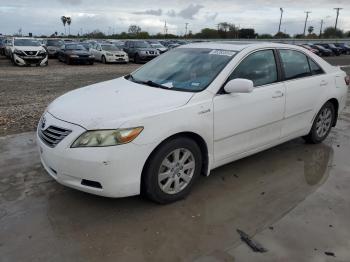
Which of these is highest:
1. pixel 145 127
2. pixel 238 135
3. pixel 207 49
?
pixel 207 49

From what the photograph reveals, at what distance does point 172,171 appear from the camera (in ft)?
12.4

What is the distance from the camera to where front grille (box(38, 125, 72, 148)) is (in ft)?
11.5

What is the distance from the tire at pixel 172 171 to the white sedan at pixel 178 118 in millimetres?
10

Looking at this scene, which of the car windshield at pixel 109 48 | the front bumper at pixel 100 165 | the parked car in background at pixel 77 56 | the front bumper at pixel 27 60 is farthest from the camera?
the car windshield at pixel 109 48

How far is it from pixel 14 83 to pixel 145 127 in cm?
1164

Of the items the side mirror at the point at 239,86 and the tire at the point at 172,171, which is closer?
the tire at the point at 172,171

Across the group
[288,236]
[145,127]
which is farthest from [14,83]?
[288,236]

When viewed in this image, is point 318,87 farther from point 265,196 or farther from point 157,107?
point 157,107

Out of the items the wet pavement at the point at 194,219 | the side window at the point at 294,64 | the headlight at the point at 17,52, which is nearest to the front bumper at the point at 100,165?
the wet pavement at the point at 194,219

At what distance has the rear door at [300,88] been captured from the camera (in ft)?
16.3

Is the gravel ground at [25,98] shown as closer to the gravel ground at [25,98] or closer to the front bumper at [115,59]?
the gravel ground at [25,98]

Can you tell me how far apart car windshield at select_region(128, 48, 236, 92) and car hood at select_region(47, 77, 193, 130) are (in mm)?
210

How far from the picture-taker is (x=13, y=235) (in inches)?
130

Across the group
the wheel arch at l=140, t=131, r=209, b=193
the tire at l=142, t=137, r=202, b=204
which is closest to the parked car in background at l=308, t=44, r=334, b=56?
the wheel arch at l=140, t=131, r=209, b=193
